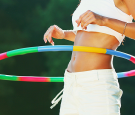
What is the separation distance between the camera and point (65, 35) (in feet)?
5.06

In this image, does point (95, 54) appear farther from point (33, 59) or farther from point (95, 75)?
point (33, 59)

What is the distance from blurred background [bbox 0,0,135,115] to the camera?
4484 mm

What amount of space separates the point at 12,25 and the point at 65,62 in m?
1.44

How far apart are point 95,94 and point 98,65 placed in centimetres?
15

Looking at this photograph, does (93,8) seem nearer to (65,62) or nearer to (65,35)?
(65,35)

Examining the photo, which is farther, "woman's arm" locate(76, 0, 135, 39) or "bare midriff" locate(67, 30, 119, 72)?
"bare midriff" locate(67, 30, 119, 72)

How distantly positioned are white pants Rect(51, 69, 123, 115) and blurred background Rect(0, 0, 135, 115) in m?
3.59

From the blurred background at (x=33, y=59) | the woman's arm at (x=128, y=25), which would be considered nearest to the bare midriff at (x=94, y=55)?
the woman's arm at (x=128, y=25)

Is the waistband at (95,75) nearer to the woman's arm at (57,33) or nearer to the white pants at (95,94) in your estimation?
the white pants at (95,94)

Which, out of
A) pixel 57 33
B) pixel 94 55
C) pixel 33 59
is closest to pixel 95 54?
pixel 94 55

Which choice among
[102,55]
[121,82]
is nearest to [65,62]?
[121,82]

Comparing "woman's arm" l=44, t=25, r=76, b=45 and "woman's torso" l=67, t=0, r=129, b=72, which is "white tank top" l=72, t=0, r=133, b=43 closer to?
"woman's torso" l=67, t=0, r=129, b=72

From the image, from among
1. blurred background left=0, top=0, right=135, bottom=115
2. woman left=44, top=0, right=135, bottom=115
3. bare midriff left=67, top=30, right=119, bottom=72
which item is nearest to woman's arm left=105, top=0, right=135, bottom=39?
woman left=44, top=0, right=135, bottom=115

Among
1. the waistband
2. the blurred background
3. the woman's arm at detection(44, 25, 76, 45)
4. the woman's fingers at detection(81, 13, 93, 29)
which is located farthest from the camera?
the blurred background
